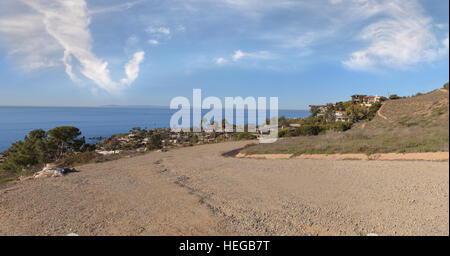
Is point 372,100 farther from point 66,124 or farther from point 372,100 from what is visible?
point 66,124

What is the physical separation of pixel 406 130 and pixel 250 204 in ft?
11.4

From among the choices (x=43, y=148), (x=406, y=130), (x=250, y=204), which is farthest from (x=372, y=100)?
(x=43, y=148)

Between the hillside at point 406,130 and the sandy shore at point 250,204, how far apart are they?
0.61 m

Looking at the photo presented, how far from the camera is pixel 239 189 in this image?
244 inches

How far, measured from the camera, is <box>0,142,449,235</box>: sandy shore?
3.67 meters

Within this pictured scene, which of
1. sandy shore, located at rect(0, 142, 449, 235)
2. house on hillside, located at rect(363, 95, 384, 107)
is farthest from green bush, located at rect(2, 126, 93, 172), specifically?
house on hillside, located at rect(363, 95, 384, 107)

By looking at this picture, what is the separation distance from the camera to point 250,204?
192 inches

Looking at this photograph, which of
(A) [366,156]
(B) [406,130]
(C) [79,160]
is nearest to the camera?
(B) [406,130]

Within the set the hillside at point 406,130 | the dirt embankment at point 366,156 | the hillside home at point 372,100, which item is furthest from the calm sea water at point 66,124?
the hillside at point 406,130

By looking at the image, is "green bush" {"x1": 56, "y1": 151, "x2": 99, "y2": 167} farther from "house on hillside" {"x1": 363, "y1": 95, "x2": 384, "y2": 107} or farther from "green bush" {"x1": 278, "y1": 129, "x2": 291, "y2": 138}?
"house on hillside" {"x1": 363, "y1": 95, "x2": 384, "y2": 107}

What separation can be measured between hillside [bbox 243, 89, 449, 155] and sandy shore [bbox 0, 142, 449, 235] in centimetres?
61
